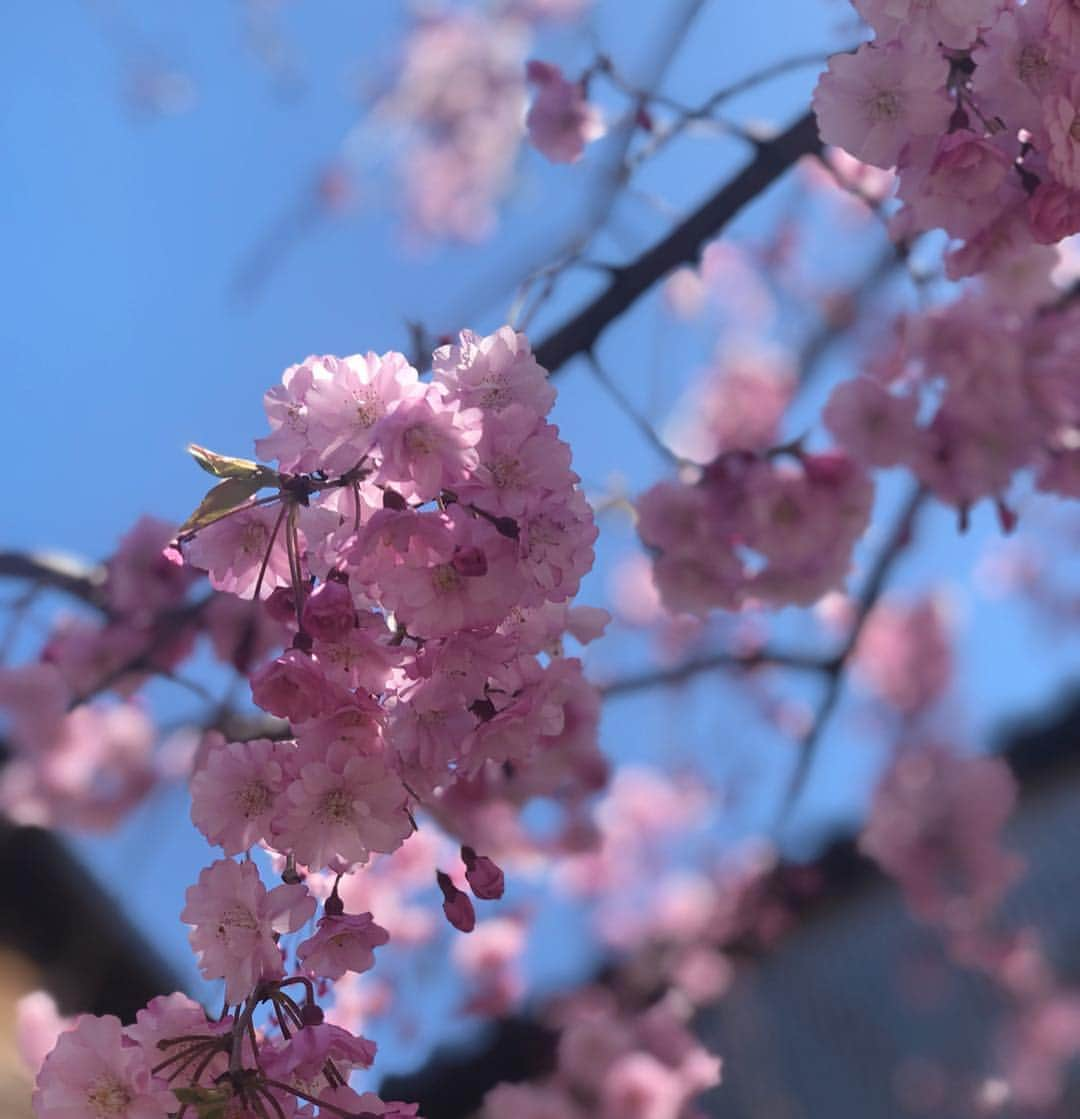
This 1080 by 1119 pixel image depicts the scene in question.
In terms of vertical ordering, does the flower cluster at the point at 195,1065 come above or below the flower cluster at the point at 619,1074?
below

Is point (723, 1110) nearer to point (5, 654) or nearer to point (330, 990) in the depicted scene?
point (5, 654)

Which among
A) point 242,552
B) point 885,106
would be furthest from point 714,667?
point 242,552

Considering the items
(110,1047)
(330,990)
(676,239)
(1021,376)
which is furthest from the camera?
(1021,376)

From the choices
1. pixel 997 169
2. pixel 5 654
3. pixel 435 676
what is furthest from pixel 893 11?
pixel 5 654

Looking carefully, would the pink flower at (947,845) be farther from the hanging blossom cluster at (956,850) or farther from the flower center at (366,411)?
the flower center at (366,411)

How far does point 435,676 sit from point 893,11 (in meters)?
0.72

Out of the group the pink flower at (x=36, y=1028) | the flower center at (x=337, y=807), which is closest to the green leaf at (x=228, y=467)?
the flower center at (x=337, y=807)

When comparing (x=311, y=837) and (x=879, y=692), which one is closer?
(x=311, y=837)

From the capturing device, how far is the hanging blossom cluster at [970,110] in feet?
3.11

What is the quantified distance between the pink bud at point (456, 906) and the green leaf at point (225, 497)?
1.10 feet

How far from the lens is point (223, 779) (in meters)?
0.84

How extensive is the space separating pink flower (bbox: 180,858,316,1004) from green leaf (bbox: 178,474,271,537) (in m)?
→ 0.28

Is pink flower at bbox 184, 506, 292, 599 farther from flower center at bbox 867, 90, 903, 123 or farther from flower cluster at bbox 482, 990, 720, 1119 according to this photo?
flower cluster at bbox 482, 990, 720, 1119

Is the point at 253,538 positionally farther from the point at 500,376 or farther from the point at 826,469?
the point at 826,469
